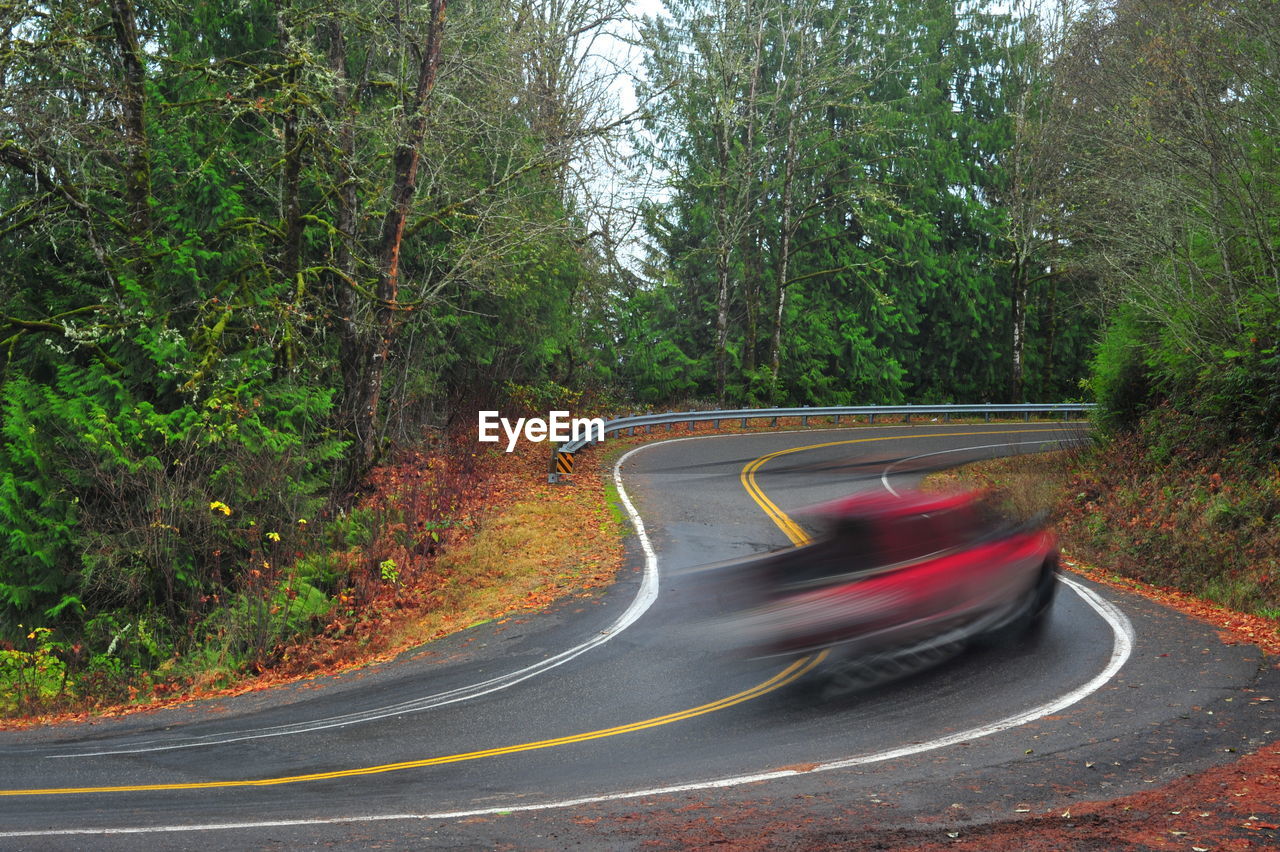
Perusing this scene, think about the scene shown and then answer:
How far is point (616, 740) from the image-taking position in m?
8.41

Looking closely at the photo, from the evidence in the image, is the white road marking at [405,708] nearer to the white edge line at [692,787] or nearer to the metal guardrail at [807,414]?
the white edge line at [692,787]

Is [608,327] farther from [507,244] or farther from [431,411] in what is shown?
[507,244]

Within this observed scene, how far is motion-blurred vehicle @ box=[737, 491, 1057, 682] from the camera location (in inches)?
388

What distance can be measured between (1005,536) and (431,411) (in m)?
19.7

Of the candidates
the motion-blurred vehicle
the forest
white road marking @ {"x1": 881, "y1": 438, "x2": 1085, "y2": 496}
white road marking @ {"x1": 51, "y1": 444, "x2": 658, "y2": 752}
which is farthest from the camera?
white road marking @ {"x1": 881, "y1": 438, "x2": 1085, "y2": 496}

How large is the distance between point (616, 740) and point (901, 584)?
3.25 metres

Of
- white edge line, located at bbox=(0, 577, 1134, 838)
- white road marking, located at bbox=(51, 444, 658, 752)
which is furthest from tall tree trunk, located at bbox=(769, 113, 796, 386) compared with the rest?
white edge line, located at bbox=(0, 577, 1134, 838)

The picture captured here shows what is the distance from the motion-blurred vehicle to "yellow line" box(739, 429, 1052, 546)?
5.56 metres

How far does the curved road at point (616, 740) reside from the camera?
6.87m

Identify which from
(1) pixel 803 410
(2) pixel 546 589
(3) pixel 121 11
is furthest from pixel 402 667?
(1) pixel 803 410

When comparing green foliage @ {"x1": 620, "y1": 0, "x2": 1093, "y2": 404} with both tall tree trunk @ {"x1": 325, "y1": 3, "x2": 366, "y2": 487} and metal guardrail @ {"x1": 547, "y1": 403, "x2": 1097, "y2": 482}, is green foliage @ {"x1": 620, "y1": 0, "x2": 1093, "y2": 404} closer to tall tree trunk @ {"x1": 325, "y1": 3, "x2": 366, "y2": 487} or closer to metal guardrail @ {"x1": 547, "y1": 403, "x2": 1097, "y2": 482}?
metal guardrail @ {"x1": 547, "y1": 403, "x2": 1097, "y2": 482}

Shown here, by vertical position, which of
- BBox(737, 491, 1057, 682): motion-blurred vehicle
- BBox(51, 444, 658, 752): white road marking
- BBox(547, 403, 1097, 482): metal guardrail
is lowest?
BBox(51, 444, 658, 752): white road marking

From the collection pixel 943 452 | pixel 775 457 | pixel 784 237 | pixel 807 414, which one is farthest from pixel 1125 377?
pixel 784 237

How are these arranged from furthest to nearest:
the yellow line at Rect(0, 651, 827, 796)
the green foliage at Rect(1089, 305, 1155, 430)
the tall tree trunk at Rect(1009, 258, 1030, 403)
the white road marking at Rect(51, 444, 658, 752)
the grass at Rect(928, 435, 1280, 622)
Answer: the tall tree trunk at Rect(1009, 258, 1030, 403)
the green foliage at Rect(1089, 305, 1155, 430)
the grass at Rect(928, 435, 1280, 622)
the white road marking at Rect(51, 444, 658, 752)
the yellow line at Rect(0, 651, 827, 796)
